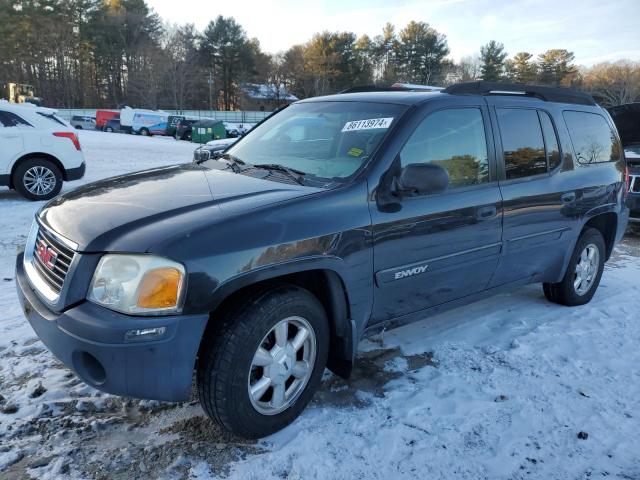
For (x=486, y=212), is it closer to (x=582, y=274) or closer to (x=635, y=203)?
(x=582, y=274)

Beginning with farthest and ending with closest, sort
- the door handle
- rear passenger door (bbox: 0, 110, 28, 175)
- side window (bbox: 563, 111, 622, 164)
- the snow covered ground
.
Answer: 1. rear passenger door (bbox: 0, 110, 28, 175)
2. side window (bbox: 563, 111, 622, 164)
3. the door handle
4. the snow covered ground

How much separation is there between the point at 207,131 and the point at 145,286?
107ft

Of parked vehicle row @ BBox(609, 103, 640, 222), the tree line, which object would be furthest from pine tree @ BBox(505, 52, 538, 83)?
parked vehicle row @ BBox(609, 103, 640, 222)

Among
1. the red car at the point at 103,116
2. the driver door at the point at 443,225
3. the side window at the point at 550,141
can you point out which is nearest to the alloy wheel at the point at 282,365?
the driver door at the point at 443,225

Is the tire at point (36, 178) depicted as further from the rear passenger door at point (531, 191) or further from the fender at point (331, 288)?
the rear passenger door at point (531, 191)

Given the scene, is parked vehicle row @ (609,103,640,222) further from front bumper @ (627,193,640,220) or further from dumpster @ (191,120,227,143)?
dumpster @ (191,120,227,143)

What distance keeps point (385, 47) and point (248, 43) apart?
19.4m

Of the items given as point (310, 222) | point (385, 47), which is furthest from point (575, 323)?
point (385, 47)

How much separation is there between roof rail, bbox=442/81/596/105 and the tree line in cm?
5907

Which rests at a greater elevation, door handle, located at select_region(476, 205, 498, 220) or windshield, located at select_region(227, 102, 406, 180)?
windshield, located at select_region(227, 102, 406, 180)

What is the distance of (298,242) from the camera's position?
245cm

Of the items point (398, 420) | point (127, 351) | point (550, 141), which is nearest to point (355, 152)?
point (398, 420)

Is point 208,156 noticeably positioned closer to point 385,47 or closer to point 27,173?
point 27,173

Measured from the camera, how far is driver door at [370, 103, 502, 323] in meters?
2.90
